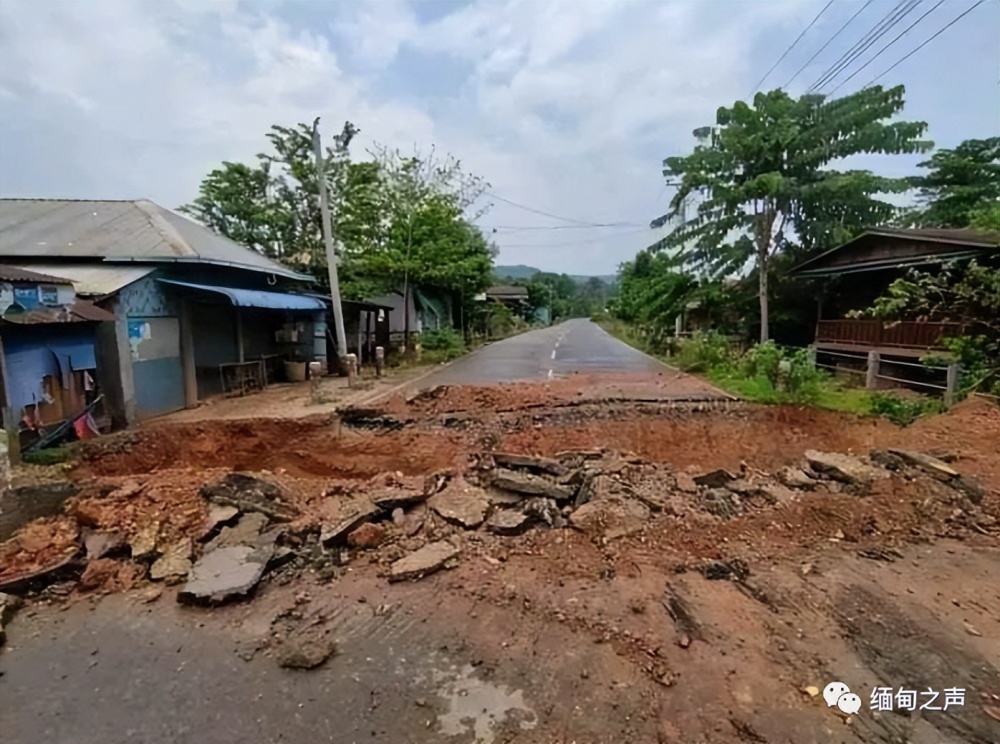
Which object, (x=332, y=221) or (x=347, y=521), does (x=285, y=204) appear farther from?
(x=347, y=521)

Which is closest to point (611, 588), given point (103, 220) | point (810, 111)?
point (103, 220)

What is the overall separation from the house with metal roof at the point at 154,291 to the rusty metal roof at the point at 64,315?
410mm

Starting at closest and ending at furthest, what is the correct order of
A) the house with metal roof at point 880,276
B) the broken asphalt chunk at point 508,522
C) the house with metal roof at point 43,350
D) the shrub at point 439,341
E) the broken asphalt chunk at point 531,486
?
the broken asphalt chunk at point 508,522, the broken asphalt chunk at point 531,486, the house with metal roof at point 43,350, the house with metal roof at point 880,276, the shrub at point 439,341

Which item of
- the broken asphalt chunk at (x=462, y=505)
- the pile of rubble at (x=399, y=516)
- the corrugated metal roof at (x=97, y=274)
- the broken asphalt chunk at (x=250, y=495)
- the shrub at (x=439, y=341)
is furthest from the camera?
the shrub at (x=439, y=341)

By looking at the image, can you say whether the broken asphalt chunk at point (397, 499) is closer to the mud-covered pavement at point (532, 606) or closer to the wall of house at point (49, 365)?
the mud-covered pavement at point (532, 606)

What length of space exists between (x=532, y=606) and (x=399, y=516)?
198cm

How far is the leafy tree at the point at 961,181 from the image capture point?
65.5ft

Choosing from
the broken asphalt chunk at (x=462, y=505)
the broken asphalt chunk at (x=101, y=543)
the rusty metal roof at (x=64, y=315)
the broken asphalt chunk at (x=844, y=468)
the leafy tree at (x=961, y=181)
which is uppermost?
the leafy tree at (x=961, y=181)

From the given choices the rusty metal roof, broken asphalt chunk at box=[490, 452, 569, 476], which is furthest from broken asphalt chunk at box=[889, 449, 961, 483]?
the rusty metal roof

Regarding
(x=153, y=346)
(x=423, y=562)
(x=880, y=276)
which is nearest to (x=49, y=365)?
(x=153, y=346)

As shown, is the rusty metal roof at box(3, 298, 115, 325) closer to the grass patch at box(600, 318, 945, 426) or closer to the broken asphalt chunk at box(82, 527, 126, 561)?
the broken asphalt chunk at box(82, 527, 126, 561)

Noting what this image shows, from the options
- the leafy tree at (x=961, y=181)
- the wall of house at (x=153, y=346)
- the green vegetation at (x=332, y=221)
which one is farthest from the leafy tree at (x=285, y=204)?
the leafy tree at (x=961, y=181)

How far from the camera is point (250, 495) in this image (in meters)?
5.88

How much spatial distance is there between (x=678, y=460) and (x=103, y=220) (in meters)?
13.4
